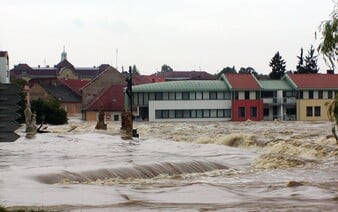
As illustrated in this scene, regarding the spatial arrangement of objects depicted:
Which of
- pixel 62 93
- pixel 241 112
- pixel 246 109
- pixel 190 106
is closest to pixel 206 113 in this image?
pixel 190 106

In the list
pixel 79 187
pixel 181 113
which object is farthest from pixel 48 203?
pixel 181 113

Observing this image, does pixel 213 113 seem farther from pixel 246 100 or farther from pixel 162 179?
pixel 162 179

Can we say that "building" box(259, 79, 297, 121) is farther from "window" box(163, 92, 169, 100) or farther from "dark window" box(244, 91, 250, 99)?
"window" box(163, 92, 169, 100)

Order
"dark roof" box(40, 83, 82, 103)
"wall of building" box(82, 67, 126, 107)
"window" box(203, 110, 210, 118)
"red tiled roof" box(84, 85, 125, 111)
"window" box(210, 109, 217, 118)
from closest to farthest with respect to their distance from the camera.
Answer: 1. "window" box(203, 110, 210, 118)
2. "window" box(210, 109, 217, 118)
3. "red tiled roof" box(84, 85, 125, 111)
4. "wall of building" box(82, 67, 126, 107)
5. "dark roof" box(40, 83, 82, 103)

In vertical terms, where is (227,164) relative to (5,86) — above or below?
below

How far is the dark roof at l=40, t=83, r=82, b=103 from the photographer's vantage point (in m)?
119

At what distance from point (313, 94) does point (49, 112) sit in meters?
35.6

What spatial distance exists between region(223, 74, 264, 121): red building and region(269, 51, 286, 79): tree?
113 feet

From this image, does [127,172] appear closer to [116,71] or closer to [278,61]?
[116,71]

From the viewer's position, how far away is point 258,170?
2494cm

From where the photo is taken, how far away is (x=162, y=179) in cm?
2125

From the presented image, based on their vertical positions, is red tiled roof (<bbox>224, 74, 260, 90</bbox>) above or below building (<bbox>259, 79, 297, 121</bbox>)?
above

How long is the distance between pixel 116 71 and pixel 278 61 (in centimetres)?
3036

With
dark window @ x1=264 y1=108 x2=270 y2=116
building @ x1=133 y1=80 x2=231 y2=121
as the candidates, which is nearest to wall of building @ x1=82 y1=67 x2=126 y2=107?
building @ x1=133 y1=80 x2=231 y2=121
